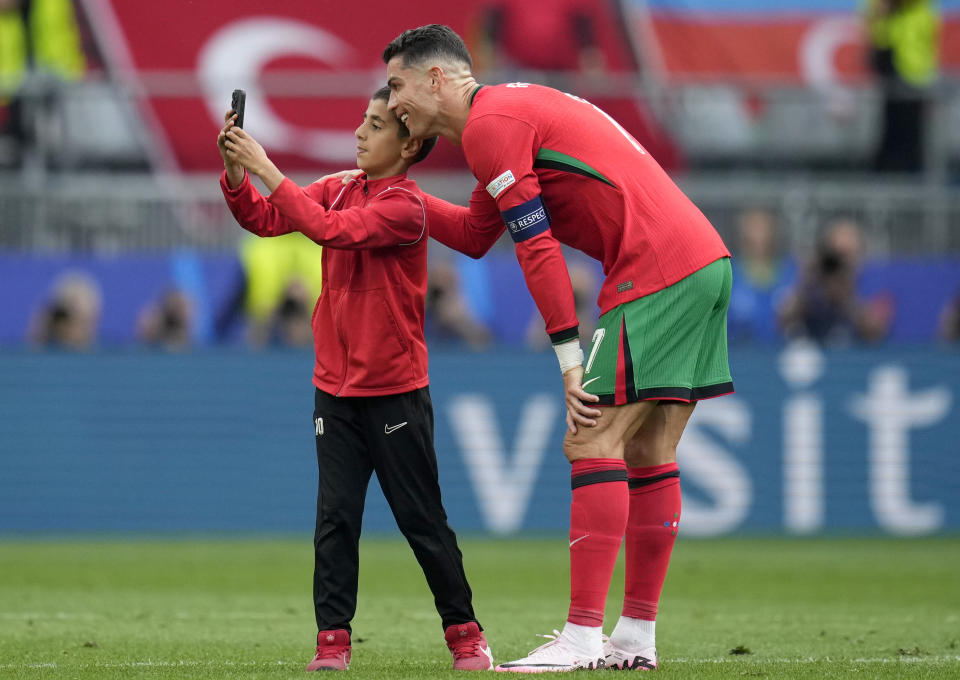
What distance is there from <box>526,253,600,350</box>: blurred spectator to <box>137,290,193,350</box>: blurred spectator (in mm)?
2921

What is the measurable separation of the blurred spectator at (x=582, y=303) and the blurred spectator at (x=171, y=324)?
2921 millimetres

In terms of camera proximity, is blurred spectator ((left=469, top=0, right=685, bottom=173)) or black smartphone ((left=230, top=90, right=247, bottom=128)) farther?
blurred spectator ((left=469, top=0, right=685, bottom=173))

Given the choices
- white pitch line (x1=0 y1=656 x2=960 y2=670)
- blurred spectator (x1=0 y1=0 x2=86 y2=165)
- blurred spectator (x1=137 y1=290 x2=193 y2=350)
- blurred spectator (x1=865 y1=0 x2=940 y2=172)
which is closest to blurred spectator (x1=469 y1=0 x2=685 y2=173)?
blurred spectator (x1=865 y1=0 x2=940 y2=172)

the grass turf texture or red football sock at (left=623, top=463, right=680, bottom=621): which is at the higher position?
red football sock at (left=623, top=463, right=680, bottom=621)

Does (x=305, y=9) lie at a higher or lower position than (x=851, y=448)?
higher

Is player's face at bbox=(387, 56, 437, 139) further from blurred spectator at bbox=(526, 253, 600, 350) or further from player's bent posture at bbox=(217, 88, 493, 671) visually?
blurred spectator at bbox=(526, 253, 600, 350)

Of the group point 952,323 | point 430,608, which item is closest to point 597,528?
point 430,608

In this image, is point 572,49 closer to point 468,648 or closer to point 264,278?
point 264,278

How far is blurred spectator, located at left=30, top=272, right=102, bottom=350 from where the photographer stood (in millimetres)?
13102

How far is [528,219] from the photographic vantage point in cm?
537

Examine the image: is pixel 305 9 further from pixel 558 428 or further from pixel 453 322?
pixel 558 428

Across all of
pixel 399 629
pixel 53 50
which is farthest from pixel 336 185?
pixel 53 50

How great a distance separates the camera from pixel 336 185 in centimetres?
592

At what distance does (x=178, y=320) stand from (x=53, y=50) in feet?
13.8
